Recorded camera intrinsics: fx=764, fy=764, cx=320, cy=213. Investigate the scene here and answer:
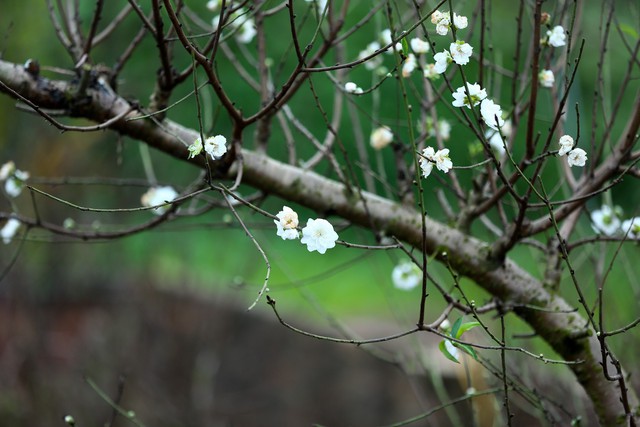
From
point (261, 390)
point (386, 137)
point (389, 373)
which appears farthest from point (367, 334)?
point (386, 137)

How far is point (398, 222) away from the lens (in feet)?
5.88

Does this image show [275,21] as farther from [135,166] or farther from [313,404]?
[313,404]

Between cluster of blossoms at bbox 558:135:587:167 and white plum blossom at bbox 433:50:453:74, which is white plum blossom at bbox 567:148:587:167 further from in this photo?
white plum blossom at bbox 433:50:453:74

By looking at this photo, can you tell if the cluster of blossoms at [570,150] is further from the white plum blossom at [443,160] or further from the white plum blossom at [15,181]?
the white plum blossom at [15,181]

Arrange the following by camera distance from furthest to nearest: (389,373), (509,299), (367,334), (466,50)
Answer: (367,334), (389,373), (509,299), (466,50)

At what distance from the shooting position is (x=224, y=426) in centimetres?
434

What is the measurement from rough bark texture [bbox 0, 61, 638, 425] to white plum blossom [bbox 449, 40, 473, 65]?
465 millimetres

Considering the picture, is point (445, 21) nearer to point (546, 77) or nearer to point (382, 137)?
point (546, 77)

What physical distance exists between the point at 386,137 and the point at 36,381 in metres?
3.02

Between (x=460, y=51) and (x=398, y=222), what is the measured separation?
612 mm

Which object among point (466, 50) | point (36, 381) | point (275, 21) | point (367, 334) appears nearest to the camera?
point (466, 50)

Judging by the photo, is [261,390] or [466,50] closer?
[466,50]

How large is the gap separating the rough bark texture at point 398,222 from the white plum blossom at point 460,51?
465 millimetres

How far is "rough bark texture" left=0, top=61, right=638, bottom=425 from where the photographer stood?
1650 mm
